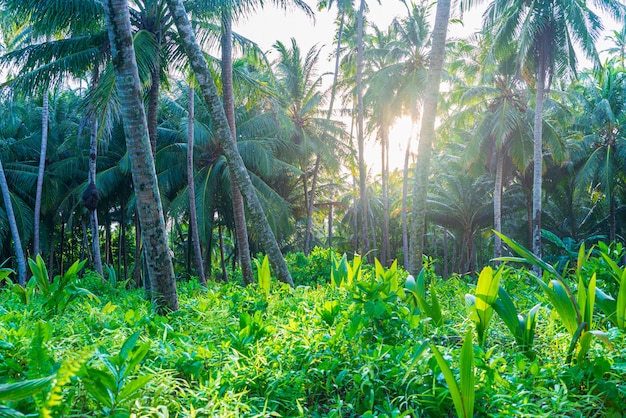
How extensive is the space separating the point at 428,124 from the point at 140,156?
3.69 metres

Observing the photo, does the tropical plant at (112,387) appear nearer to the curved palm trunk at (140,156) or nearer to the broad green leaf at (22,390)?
the broad green leaf at (22,390)

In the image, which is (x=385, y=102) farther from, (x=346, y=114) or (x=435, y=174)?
(x=435, y=174)

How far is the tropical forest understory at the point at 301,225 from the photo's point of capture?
2342mm

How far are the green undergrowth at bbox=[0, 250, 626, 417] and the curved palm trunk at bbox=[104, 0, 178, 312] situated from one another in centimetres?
143

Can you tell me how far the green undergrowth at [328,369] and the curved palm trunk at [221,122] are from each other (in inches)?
134

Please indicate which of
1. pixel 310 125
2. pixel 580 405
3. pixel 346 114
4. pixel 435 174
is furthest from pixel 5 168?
pixel 580 405

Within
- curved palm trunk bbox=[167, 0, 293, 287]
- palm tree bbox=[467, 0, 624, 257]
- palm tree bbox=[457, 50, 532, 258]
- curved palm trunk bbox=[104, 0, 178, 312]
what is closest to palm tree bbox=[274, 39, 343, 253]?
palm tree bbox=[457, 50, 532, 258]

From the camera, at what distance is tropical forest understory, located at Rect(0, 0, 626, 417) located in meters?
2.34

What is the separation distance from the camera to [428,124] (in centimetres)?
652

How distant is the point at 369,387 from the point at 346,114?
22.5 m

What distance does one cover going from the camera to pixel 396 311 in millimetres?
3285

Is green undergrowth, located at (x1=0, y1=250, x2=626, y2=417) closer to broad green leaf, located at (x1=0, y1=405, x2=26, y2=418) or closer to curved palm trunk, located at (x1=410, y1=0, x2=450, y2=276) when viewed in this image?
broad green leaf, located at (x1=0, y1=405, x2=26, y2=418)

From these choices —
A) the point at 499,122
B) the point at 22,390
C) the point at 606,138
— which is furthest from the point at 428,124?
the point at 606,138

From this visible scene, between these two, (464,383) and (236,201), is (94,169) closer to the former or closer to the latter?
(236,201)
